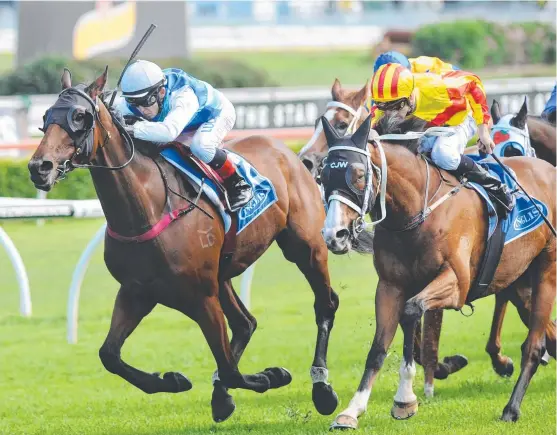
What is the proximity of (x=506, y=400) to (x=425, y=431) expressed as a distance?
970 mm

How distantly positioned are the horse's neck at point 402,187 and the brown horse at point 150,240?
857mm

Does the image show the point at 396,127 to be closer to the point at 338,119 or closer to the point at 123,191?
the point at 123,191

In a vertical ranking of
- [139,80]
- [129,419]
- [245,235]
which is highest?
[139,80]

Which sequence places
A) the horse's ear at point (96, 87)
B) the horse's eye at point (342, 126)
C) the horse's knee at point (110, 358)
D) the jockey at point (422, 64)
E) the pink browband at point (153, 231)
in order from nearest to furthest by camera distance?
1. the horse's ear at point (96, 87)
2. the pink browband at point (153, 231)
3. the horse's knee at point (110, 358)
4. the jockey at point (422, 64)
5. the horse's eye at point (342, 126)

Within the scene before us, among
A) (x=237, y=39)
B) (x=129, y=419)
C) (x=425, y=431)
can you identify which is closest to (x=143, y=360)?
(x=129, y=419)

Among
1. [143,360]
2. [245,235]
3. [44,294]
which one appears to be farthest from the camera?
[44,294]

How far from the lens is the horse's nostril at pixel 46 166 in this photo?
196 inches

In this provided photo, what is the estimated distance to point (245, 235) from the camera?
19.9 feet

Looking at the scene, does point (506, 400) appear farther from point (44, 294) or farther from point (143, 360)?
point (44, 294)

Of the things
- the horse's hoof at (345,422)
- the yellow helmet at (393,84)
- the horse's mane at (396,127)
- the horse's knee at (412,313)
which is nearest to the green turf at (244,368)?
the horse's hoof at (345,422)

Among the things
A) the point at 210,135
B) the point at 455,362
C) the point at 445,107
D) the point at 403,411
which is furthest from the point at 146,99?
the point at 455,362

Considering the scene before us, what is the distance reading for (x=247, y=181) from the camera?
6.05m

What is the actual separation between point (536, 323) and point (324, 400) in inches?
46.8

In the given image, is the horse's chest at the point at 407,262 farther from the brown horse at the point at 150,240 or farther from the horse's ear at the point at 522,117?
the horse's ear at the point at 522,117
